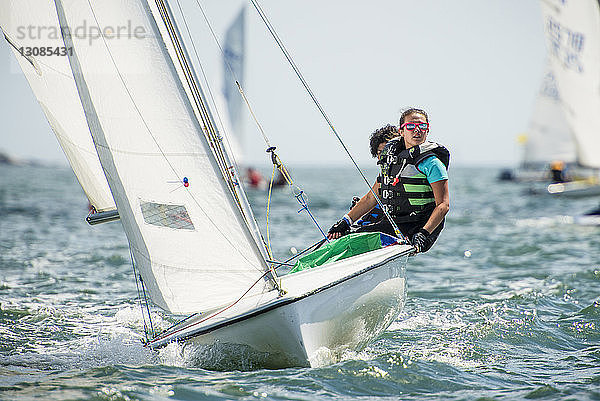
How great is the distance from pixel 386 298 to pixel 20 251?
8179 mm

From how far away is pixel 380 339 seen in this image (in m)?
5.47

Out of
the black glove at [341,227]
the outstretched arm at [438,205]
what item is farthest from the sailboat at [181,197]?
the black glove at [341,227]

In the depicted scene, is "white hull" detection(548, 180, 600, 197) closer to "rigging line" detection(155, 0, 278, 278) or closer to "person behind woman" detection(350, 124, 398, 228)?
"person behind woman" detection(350, 124, 398, 228)

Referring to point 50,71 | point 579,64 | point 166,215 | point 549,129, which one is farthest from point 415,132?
point 549,129

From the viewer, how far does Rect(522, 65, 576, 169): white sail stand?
30.0 m

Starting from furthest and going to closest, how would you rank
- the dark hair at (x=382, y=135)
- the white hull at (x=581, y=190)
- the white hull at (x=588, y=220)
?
1. the white hull at (x=581, y=190)
2. the white hull at (x=588, y=220)
3. the dark hair at (x=382, y=135)

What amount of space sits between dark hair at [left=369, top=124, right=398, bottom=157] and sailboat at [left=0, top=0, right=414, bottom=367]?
1.34m

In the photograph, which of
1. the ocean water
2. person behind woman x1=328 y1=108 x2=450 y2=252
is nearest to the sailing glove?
person behind woman x1=328 y1=108 x2=450 y2=252

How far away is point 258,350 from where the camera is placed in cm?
428

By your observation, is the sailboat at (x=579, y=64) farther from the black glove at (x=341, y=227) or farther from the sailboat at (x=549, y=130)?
the sailboat at (x=549, y=130)

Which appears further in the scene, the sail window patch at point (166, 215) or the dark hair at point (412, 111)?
the dark hair at point (412, 111)

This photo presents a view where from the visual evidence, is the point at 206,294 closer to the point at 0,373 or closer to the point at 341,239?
the point at 341,239

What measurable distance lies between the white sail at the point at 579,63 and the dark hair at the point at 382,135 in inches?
472

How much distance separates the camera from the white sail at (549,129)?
98.4 ft
